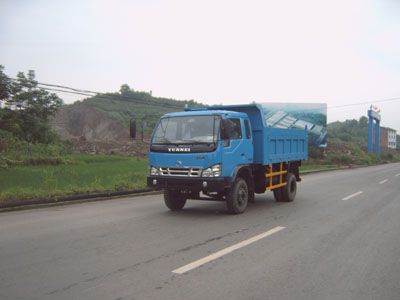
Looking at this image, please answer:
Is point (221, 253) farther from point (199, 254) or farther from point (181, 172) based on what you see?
point (181, 172)

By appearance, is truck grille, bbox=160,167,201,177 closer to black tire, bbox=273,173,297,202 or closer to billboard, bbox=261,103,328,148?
black tire, bbox=273,173,297,202

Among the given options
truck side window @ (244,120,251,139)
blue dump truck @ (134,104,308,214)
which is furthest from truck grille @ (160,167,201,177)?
truck side window @ (244,120,251,139)

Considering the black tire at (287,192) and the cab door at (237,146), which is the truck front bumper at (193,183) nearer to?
the cab door at (237,146)

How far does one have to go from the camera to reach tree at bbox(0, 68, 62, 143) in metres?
23.2

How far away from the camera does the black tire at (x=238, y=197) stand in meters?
9.93

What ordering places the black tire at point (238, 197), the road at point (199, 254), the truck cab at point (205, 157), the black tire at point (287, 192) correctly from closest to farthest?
the road at point (199, 254)
the truck cab at point (205, 157)
the black tire at point (238, 197)
the black tire at point (287, 192)

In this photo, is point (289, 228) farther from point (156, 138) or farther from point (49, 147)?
point (49, 147)

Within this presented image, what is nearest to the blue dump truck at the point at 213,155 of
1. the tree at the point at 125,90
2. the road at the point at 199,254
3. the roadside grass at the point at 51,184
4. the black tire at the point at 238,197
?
the black tire at the point at 238,197

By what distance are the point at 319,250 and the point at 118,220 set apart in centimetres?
442

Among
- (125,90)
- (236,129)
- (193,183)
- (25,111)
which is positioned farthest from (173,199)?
(125,90)

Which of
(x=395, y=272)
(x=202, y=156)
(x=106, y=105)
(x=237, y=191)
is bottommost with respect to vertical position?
(x=395, y=272)

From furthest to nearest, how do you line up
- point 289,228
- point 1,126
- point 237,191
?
1. point 1,126
2. point 237,191
3. point 289,228

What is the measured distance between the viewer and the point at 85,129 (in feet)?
280

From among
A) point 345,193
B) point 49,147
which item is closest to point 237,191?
point 345,193
